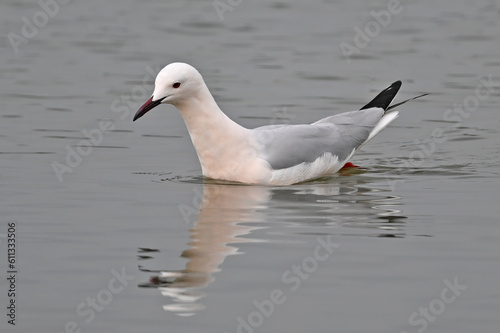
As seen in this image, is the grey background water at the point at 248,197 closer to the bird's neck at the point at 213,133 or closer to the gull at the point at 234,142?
the gull at the point at 234,142

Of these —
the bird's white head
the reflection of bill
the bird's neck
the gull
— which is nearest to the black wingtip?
the gull

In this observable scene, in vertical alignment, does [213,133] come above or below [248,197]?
above

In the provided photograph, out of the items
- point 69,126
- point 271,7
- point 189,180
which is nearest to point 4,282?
point 189,180

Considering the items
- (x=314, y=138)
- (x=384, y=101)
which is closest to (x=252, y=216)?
(x=314, y=138)

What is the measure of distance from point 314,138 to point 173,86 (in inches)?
71.0

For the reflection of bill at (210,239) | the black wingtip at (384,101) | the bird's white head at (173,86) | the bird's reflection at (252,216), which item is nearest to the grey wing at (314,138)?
the black wingtip at (384,101)

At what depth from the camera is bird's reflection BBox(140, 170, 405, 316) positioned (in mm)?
8000

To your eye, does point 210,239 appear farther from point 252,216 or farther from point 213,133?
point 213,133

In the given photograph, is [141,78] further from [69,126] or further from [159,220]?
[159,220]

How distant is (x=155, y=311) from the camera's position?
7.39 m

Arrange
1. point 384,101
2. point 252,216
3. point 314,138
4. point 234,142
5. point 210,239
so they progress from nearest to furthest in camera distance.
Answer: point 210,239 < point 252,216 < point 234,142 < point 314,138 < point 384,101

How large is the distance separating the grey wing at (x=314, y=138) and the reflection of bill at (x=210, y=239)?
1.36 ft

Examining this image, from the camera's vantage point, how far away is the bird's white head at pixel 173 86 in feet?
35.1

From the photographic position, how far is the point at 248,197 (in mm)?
10789
